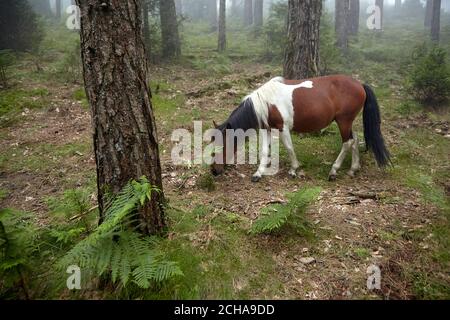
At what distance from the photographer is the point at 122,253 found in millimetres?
3143

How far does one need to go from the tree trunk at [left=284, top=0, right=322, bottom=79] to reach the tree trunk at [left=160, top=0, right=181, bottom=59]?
21.4ft

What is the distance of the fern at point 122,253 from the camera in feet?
9.61

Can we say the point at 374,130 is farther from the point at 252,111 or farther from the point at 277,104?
the point at 252,111

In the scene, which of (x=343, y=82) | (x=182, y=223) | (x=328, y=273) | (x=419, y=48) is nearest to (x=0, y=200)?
(x=182, y=223)

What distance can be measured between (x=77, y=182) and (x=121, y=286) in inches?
129

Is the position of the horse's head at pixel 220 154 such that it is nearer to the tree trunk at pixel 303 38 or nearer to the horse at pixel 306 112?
the horse at pixel 306 112

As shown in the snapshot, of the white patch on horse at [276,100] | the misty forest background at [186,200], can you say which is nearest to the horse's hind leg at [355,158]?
the misty forest background at [186,200]

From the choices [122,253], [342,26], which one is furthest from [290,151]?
[342,26]

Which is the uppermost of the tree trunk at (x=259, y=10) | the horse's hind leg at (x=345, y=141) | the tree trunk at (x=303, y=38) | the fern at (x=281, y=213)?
the tree trunk at (x=259, y=10)

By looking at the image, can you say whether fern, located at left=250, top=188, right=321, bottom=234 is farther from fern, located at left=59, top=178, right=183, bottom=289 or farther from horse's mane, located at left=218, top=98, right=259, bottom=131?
horse's mane, located at left=218, top=98, right=259, bottom=131

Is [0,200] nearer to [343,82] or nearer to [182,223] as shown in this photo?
[182,223]

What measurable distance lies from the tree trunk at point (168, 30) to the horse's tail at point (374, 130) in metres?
9.31

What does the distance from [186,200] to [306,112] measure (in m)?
2.86

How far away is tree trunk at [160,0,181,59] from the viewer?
13195 mm
